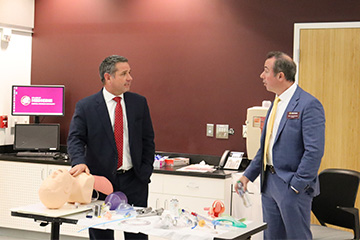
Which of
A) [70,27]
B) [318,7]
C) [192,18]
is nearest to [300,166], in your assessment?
[318,7]

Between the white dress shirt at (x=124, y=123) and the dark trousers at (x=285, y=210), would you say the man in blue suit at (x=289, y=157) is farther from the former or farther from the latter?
the white dress shirt at (x=124, y=123)

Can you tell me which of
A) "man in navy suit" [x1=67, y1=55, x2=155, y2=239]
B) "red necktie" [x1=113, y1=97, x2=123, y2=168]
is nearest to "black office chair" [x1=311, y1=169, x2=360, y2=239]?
"man in navy suit" [x1=67, y1=55, x2=155, y2=239]

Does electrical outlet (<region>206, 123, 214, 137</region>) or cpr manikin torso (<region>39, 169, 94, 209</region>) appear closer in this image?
cpr manikin torso (<region>39, 169, 94, 209</region>)

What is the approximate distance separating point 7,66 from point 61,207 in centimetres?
355

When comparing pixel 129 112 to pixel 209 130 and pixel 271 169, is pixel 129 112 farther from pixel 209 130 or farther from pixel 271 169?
pixel 209 130

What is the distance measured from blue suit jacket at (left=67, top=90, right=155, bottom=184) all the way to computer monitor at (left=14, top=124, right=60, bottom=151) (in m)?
2.58

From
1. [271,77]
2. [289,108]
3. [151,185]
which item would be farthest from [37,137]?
[289,108]

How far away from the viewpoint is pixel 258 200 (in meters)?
5.29

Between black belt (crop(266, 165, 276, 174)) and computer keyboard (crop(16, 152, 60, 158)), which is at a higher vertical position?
black belt (crop(266, 165, 276, 174))

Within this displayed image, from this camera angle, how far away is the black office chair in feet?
14.0

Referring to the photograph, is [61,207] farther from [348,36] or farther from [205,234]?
[348,36]

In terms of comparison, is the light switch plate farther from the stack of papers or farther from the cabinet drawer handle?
the cabinet drawer handle

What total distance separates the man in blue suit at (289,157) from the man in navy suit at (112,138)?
2.49 feet

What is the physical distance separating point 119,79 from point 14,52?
3.15 m
